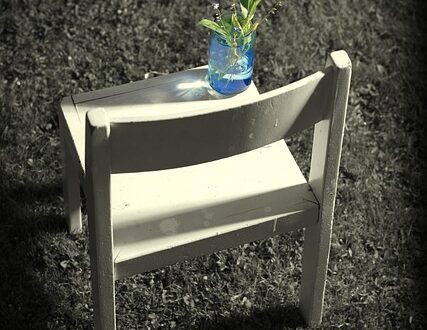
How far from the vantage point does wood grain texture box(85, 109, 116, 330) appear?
5.49 ft

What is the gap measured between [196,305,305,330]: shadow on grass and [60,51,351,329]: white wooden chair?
0.04 metres

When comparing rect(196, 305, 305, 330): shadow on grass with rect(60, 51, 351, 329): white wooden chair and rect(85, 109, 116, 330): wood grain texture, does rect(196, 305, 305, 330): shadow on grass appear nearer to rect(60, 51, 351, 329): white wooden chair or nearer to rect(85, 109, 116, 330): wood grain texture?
rect(60, 51, 351, 329): white wooden chair

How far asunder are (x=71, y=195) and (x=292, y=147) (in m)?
0.69

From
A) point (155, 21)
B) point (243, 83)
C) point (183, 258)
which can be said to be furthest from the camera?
point (155, 21)

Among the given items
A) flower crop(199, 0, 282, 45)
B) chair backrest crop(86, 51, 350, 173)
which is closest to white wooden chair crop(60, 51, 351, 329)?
chair backrest crop(86, 51, 350, 173)

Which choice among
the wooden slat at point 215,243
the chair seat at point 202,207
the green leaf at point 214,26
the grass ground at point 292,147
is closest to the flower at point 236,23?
the green leaf at point 214,26

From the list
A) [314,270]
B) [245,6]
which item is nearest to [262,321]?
[314,270]

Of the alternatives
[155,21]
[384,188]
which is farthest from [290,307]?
[155,21]

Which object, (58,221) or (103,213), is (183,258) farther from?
(58,221)

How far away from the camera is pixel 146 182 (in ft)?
6.89

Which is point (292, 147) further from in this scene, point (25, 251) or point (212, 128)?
point (212, 128)

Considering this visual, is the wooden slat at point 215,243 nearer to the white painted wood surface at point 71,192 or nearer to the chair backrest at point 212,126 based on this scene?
the chair backrest at point 212,126

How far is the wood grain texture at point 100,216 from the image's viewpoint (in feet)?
5.49

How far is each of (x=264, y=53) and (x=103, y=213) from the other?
134cm
